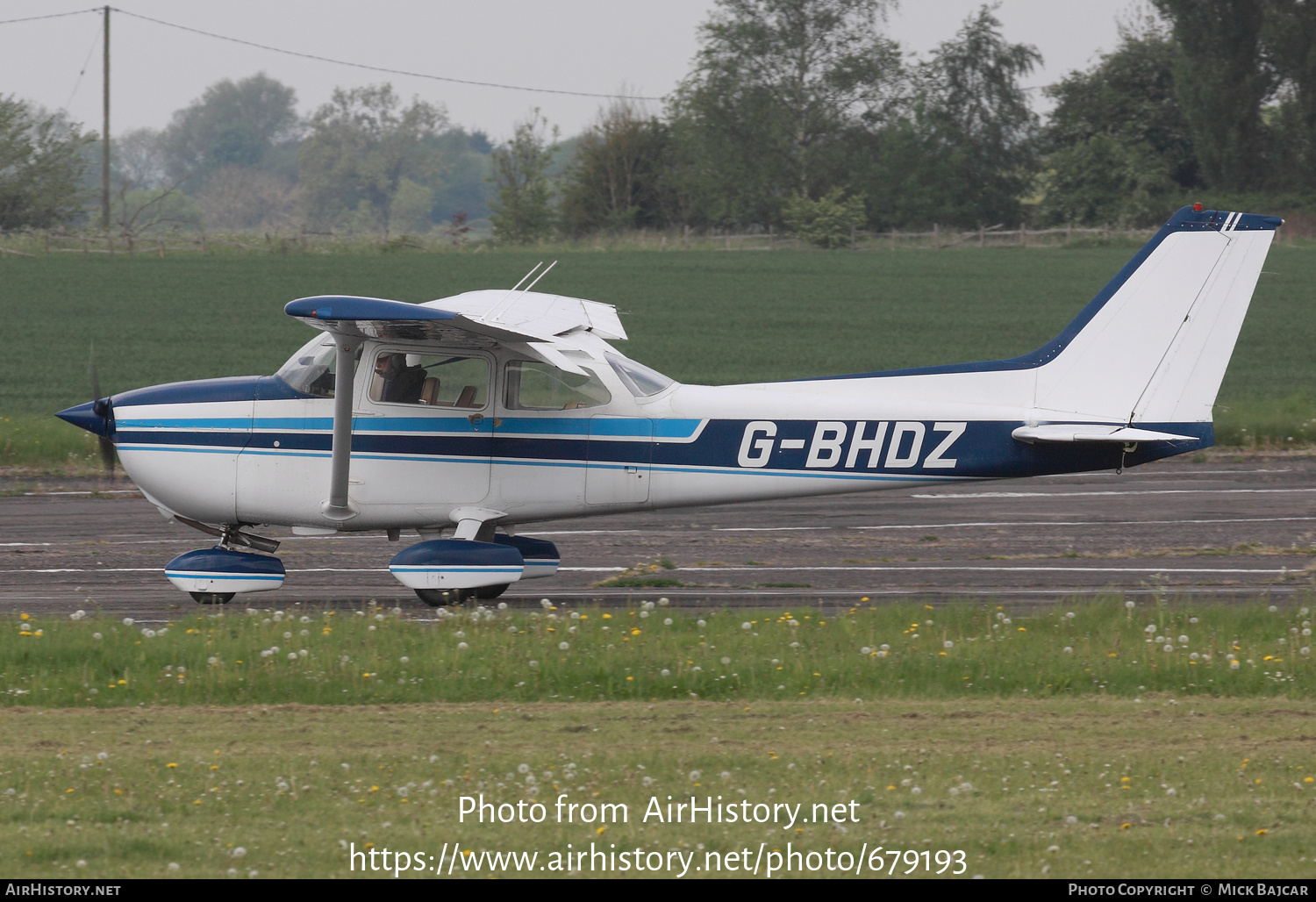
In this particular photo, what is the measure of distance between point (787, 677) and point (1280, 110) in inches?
2902

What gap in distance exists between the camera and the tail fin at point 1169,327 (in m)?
10.1

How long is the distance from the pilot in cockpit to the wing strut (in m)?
0.25

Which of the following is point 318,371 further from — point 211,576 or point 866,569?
point 866,569

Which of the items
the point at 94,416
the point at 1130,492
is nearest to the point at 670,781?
the point at 94,416

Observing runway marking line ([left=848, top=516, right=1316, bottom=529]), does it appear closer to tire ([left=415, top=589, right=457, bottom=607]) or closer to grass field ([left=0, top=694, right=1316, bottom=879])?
tire ([left=415, top=589, right=457, bottom=607])

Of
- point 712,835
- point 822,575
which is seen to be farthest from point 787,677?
point 822,575

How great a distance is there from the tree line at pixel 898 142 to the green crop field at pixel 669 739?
2169 inches

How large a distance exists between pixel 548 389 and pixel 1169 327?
15.9ft

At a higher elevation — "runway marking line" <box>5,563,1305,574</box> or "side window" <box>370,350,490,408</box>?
"side window" <box>370,350,490,408</box>

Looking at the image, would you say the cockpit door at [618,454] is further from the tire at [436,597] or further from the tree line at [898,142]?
the tree line at [898,142]

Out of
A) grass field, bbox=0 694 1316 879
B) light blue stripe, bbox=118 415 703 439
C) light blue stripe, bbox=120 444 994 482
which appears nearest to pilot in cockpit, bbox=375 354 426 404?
light blue stripe, bbox=118 415 703 439

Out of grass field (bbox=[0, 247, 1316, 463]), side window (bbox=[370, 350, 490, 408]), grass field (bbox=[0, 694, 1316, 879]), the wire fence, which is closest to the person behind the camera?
grass field (bbox=[0, 694, 1316, 879])

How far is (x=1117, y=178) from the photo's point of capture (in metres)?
69.2

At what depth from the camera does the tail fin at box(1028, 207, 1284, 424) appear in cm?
1010
